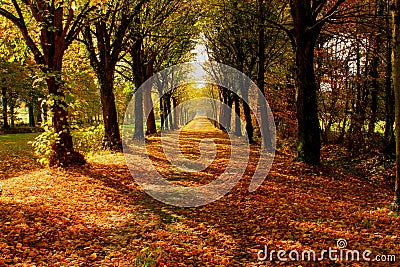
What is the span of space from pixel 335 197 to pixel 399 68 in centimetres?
365

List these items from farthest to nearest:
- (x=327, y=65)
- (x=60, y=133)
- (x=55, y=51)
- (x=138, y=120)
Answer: (x=138, y=120) → (x=327, y=65) → (x=60, y=133) → (x=55, y=51)

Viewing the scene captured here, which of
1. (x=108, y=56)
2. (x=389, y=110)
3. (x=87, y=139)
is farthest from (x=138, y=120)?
(x=389, y=110)

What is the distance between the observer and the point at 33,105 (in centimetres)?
3694

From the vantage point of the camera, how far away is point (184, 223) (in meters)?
6.29

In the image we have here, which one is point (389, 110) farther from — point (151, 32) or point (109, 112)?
point (151, 32)

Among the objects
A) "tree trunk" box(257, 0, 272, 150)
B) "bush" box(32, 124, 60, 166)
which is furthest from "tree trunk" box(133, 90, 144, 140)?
"bush" box(32, 124, 60, 166)

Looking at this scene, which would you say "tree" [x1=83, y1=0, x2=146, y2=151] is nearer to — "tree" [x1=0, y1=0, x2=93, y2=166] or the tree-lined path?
the tree-lined path

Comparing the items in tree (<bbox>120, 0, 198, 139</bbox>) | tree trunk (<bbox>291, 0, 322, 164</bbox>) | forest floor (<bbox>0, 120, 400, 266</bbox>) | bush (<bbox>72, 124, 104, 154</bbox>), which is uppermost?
tree (<bbox>120, 0, 198, 139</bbox>)

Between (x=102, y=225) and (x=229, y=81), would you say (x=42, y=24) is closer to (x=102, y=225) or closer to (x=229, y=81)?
(x=102, y=225)

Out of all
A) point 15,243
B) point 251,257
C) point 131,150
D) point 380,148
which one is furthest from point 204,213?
point 131,150

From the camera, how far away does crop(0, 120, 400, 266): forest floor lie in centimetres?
479

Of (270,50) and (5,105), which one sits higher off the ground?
(270,50)

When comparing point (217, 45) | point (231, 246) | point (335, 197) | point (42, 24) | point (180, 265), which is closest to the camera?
point (180, 265)

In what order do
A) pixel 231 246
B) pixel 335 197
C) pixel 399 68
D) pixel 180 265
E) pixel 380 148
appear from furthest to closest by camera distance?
pixel 380 148, pixel 335 197, pixel 399 68, pixel 231 246, pixel 180 265
